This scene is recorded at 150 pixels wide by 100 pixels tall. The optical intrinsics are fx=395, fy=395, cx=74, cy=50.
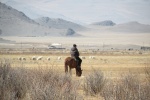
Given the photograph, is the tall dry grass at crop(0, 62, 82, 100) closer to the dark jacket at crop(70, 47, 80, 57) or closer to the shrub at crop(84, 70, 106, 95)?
the shrub at crop(84, 70, 106, 95)

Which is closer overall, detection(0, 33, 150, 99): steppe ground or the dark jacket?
the dark jacket

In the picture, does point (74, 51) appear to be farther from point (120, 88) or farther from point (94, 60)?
point (94, 60)

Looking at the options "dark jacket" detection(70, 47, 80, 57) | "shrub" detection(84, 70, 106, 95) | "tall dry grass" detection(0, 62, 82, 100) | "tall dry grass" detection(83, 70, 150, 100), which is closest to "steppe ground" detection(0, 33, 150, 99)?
"dark jacket" detection(70, 47, 80, 57)

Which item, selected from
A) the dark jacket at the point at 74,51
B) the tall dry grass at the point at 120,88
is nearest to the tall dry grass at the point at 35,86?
the tall dry grass at the point at 120,88

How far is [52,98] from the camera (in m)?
8.80

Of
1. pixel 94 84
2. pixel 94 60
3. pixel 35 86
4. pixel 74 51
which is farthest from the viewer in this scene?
pixel 94 60

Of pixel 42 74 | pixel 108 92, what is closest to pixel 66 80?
pixel 42 74

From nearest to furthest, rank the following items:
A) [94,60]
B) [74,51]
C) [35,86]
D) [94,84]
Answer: [35,86]
[94,84]
[74,51]
[94,60]

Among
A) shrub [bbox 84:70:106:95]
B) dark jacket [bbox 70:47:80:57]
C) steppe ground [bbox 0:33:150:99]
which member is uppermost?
dark jacket [bbox 70:47:80:57]

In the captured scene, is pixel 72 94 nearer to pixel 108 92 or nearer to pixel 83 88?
pixel 108 92

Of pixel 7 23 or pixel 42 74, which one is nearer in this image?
pixel 42 74

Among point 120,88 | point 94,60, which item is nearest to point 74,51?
point 120,88

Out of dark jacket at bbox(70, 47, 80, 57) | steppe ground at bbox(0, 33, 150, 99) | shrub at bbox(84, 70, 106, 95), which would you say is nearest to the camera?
shrub at bbox(84, 70, 106, 95)

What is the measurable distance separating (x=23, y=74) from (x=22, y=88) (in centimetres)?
122
